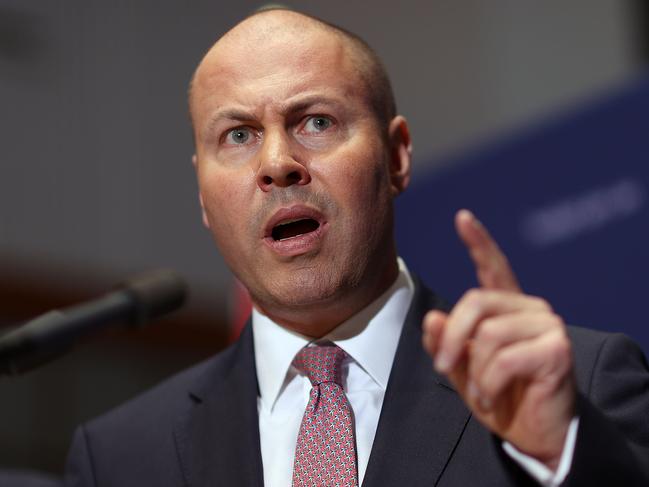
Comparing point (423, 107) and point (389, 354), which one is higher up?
point (389, 354)

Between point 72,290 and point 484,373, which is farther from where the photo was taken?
point 72,290

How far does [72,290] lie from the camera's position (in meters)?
4.12

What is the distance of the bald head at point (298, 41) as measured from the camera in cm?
163

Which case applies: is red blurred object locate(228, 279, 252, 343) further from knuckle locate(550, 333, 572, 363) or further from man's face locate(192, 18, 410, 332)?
knuckle locate(550, 333, 572, 363)

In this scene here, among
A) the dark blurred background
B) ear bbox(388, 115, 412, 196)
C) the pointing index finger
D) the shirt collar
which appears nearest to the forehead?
ear bbox(388, 115, 412, 196)

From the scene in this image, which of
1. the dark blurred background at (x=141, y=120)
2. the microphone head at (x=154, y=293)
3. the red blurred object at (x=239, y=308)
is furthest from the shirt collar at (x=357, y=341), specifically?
the dark blurred background at (x=141, y=120)

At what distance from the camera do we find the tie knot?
1.54 meters

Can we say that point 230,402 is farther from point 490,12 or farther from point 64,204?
point 490,12

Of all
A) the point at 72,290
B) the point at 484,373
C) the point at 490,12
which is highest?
the point at 484,373

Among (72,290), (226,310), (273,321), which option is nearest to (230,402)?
(273,321)

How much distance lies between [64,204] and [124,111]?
55 cm

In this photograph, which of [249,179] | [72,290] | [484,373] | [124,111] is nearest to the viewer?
[484,373]

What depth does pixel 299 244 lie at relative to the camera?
1483mm

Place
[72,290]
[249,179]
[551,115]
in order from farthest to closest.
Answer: [72,290] → [551,115] → [249,179]
